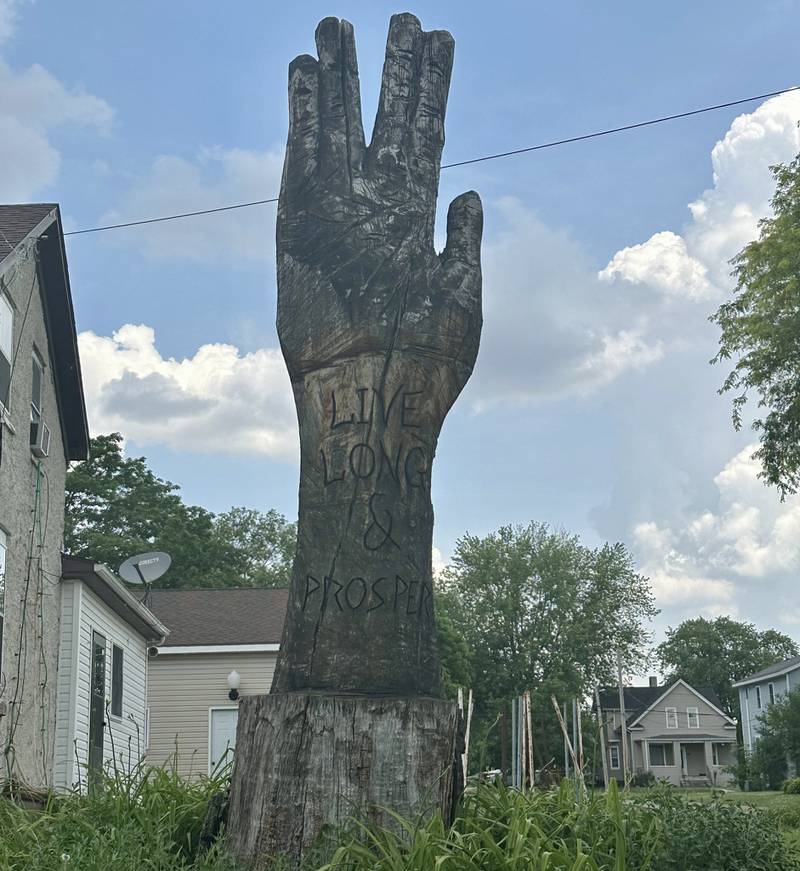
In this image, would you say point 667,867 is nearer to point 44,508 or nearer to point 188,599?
point 44,508

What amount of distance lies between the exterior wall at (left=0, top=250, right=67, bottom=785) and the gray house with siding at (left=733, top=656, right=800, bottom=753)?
40.6 metres

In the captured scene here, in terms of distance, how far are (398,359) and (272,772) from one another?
79.8 inches

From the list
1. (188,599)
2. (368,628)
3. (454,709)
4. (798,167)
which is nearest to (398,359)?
(368,628)

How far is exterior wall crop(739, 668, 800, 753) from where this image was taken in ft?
169

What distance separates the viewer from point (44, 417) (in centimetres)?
1571

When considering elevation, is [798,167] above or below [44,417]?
above

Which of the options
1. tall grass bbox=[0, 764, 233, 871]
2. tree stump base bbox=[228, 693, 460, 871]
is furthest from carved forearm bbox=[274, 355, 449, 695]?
tall grass bbox=[0, 764, 233, 871]

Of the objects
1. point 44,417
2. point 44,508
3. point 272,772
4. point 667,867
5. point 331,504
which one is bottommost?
point 667,867

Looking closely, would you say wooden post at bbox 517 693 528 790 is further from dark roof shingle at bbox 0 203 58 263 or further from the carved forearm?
dark roof shingle at bbox 0 203 58 263

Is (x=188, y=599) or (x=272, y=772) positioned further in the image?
(x=188, y=599)

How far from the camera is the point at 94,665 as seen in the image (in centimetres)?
1716

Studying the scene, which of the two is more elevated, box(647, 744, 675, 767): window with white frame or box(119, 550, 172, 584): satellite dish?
box(119, 550, 172, 584): satellite dish

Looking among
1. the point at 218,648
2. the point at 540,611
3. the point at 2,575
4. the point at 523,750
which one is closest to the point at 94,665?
the point at 2,575

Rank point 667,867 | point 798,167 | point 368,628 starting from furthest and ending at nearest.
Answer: point 798,167, point 368,628, point 667,867
